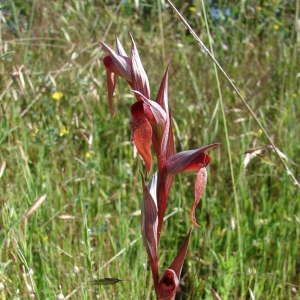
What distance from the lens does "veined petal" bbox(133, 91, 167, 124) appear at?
2.78 feet

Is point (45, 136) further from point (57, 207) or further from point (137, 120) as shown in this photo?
point (137, 120)

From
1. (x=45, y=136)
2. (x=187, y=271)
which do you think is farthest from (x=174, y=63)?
(x=187, y=271)

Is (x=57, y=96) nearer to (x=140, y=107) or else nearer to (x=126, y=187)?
(x=126, y=187)

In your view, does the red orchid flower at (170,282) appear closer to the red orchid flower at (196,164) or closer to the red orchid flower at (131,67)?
the red orchid flower at (196,164)

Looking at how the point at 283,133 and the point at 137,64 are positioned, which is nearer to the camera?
the point at 137,64

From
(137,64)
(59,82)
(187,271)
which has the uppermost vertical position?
(137,64)

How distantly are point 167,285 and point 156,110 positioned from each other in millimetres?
392

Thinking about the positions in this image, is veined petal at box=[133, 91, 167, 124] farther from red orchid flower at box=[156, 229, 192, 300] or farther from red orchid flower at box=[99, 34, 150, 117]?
red orchid flower at box=[156, 229, 192, 300]

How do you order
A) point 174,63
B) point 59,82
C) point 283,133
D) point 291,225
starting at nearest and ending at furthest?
point 291,225 < point 283,133 < point 59,82 < point 174,63

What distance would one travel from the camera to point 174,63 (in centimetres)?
313

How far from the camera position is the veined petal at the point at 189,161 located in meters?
0.88

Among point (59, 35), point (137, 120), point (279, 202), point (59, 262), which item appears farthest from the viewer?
point (59, 35)

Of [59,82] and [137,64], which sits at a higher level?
[137,64]

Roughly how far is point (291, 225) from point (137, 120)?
3.57 feet
